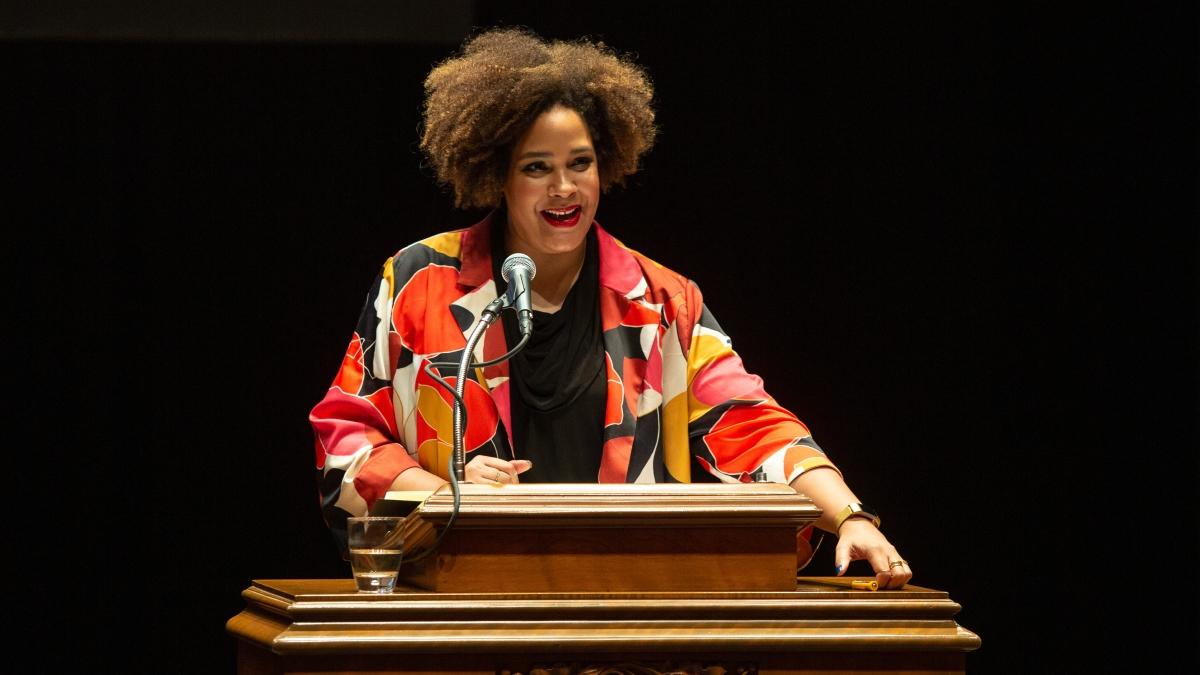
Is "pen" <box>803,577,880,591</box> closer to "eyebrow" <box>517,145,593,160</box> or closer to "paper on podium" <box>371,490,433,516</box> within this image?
"paper on podium" <box>371,490,433,516</box>

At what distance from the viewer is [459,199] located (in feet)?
8.80

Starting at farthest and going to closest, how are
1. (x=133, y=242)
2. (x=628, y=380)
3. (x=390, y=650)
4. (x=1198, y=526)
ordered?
(x=1198, y=526) < (x=133, y=242) < (x=628, y=380) < (x=390, y=650)

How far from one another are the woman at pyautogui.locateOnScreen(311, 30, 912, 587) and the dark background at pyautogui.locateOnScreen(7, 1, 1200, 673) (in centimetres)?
63

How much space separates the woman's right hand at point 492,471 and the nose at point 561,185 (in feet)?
1.94

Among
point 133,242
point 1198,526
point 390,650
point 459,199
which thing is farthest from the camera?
point 1198,526

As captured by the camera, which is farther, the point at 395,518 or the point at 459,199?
the point at 459,199

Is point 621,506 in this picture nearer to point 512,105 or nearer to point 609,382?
point 609,382

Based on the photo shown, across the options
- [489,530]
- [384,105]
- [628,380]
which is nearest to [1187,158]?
[628,380]

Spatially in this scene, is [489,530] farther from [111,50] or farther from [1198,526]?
[1198,526]

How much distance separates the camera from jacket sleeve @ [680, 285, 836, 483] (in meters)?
2.30

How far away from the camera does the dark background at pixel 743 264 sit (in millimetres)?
3096

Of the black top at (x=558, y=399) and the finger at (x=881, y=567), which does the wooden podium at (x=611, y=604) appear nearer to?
the finger at (x=881, y=567)

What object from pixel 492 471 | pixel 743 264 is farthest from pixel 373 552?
pixel 743 264

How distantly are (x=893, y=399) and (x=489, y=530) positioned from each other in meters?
1.78
